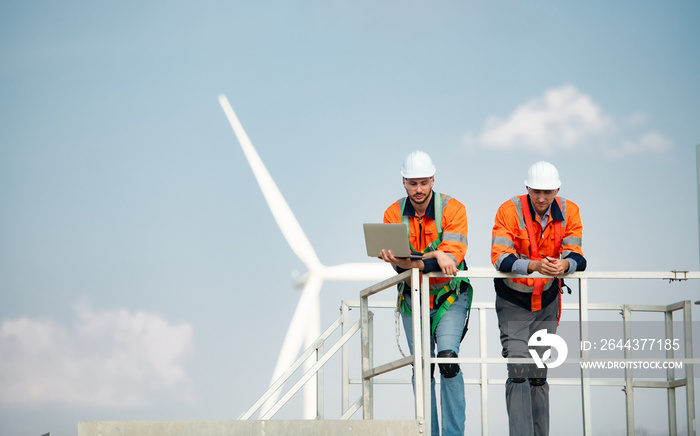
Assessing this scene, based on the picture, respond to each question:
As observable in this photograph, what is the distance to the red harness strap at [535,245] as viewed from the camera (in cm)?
1064

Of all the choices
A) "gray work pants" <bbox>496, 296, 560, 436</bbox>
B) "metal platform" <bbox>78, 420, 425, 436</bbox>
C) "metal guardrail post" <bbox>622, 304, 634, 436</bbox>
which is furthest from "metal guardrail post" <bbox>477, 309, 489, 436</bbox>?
"metal platform" <bbox>78, 420, 425, 436</bbox>

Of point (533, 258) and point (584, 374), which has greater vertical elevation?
point (533, 258)

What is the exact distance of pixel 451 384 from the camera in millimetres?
10219

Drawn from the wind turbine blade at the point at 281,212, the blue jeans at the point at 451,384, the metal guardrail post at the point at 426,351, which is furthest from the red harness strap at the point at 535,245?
the wind turbine blade at the point at 281,212

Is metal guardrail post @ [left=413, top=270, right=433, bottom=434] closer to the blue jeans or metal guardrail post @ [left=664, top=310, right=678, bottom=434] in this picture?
the blue jeans

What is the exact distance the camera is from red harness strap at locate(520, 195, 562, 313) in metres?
10.6

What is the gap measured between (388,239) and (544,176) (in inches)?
70.3

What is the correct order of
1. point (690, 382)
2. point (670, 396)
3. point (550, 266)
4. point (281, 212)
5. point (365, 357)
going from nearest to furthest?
point (550, 266)
point (690, 382)
point (365, 357)
point (670, 396)
point (281, 212)

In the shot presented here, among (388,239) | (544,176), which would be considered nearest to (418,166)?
(388,239)

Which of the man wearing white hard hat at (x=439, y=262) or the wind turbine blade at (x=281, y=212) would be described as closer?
the man wearing white hard hat at (x=439, y=262)

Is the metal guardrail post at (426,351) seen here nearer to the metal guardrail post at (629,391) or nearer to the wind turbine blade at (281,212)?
the metal guardrail post at (629,391)

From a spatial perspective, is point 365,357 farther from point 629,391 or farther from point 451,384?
point 629,391

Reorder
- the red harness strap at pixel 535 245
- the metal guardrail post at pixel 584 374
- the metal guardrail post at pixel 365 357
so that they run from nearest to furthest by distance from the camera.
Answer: the metal guardrail post at pixel 584 374 < the red harness strap at pixel 535 245 < the metal guardrail post at pixel 365 357

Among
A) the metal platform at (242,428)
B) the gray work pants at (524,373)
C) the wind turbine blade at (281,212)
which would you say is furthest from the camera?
the wind turbine blade at (281,212)
